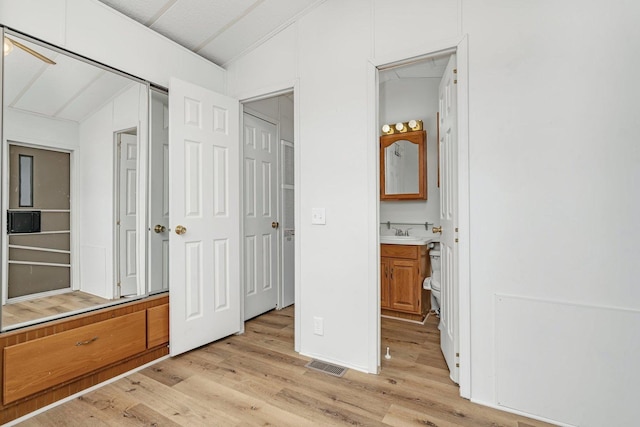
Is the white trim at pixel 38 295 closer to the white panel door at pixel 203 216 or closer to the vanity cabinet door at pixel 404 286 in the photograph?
the white panel door at pixel 203 216

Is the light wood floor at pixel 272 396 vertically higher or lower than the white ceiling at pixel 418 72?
lower

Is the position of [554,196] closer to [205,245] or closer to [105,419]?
[205,245]

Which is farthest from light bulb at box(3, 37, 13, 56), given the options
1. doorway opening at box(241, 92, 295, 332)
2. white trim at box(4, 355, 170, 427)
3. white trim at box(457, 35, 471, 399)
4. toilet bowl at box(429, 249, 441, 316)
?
toilet bowl at box(429, 249, 441, 316)

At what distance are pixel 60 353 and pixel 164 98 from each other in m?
1.89

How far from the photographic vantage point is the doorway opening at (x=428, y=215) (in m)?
2.06

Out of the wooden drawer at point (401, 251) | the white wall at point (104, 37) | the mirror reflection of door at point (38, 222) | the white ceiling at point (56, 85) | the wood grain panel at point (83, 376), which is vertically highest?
the white wall at point (104, 37)

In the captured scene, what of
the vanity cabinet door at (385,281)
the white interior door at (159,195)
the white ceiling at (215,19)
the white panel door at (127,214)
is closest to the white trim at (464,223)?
the white ceiling at (215,19)

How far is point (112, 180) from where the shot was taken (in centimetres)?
217

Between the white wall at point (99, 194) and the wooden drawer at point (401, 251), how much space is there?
8.06 ft

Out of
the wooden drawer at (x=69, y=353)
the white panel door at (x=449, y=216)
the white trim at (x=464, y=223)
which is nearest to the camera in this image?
the wooden drawer at (x=69, y=353)

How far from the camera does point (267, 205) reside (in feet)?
11.6

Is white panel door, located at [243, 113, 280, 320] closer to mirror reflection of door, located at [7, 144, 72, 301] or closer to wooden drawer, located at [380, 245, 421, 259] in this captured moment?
wooden drawer, located at [380, 245, 421, 259]

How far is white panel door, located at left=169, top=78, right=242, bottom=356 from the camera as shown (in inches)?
93.3

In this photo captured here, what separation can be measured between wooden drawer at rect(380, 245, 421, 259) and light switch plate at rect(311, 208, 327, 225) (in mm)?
1201
